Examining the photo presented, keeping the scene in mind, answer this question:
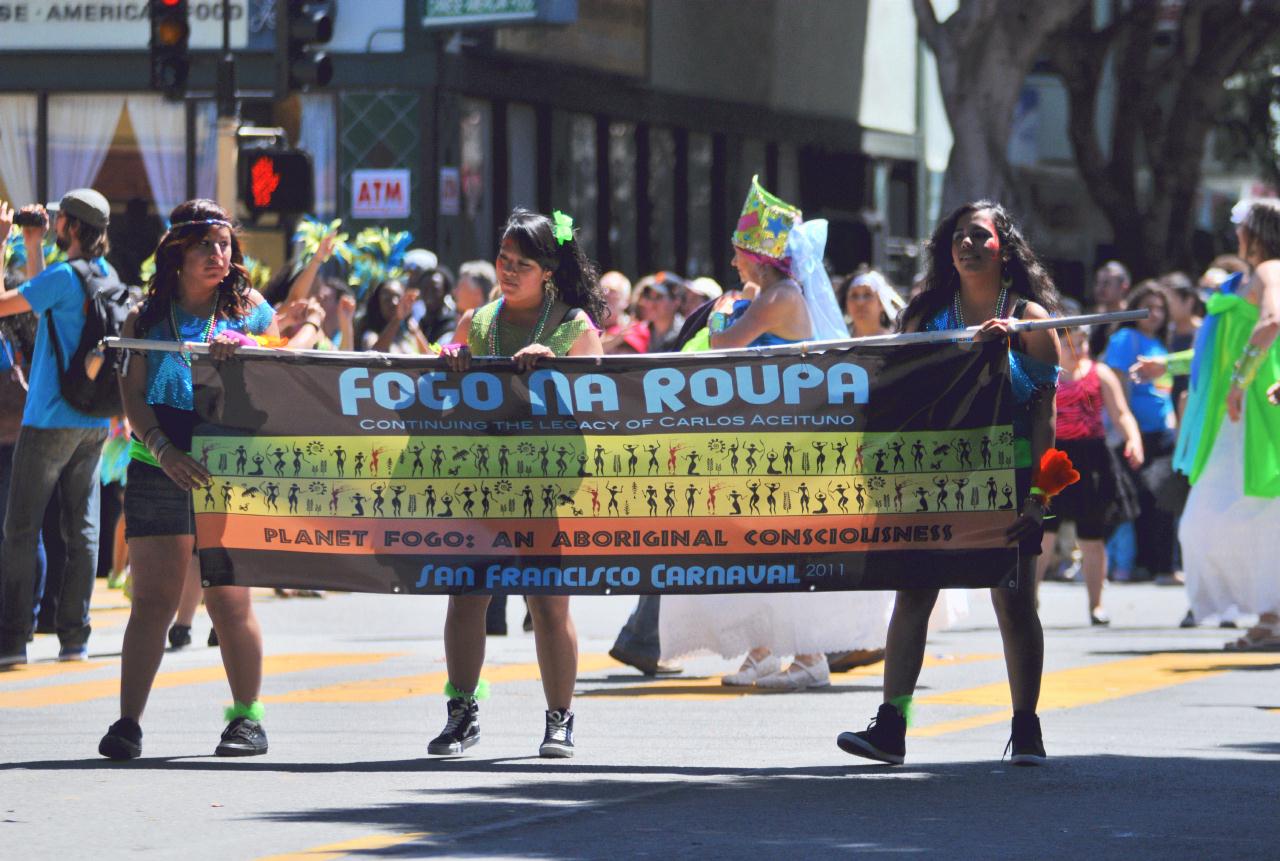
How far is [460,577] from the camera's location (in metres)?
8.70

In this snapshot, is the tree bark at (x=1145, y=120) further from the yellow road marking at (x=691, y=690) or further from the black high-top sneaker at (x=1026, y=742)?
the black high-top sneaker at (x=1026, y=742)

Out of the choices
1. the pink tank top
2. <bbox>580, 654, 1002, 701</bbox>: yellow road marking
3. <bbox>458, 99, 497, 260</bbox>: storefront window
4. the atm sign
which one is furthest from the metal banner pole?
<bbox>458, 99, 497, 260</bbox>: storefront window

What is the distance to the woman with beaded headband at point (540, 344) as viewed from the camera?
875cm

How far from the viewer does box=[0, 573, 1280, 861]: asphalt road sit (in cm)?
701

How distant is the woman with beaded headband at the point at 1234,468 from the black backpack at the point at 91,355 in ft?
17.4

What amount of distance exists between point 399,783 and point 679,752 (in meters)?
1.22

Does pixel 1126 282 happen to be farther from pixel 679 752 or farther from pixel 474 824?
pixel 474 824

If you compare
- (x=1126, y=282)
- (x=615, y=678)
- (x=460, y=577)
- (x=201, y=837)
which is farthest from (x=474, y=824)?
(x=1126, y=282)

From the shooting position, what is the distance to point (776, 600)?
1121 centimetres

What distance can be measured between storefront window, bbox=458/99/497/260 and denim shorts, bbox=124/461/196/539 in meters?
16.6

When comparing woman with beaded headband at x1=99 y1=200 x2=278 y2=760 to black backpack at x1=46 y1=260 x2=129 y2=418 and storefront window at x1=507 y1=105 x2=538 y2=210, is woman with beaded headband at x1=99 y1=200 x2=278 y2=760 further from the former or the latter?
storefront window at x1=507 y1=105 x2=538 y2=210

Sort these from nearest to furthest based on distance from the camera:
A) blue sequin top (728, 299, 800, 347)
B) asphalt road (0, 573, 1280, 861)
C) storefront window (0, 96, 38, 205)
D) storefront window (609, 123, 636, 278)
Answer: asphalt road (0, 573, 1280, 861)
blue sequin top (728, 299, 800, 347)
storefront window (0, 96, 38, 205)
storefront window (609, 123, 636, 278)

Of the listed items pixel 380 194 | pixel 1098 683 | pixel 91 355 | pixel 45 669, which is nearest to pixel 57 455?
pixel 91 355

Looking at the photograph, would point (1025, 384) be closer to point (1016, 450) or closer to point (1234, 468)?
point (1016, 450)
